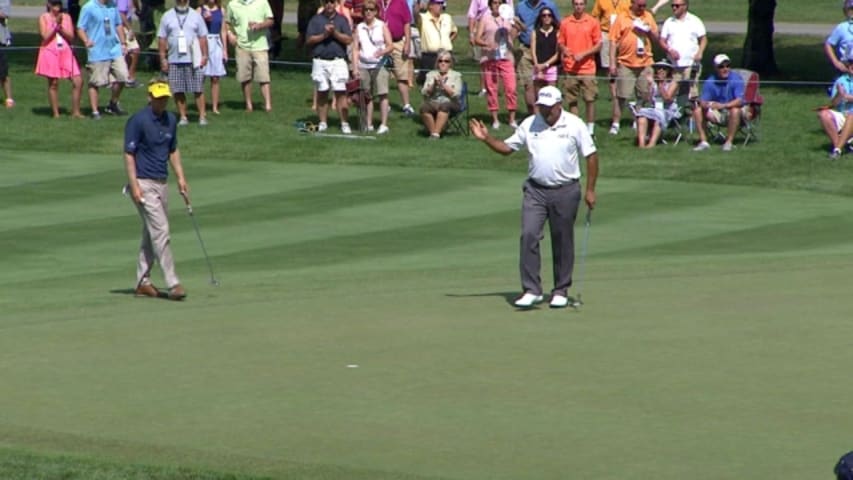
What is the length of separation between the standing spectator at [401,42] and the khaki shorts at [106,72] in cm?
464

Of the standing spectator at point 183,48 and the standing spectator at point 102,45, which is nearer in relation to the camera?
the standing spectator at point 183,48

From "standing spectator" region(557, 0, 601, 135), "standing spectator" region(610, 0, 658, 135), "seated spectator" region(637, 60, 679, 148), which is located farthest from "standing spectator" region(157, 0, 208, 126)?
"seated spectator" region(637, 60, 679, 148)

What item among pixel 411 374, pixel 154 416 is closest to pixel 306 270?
pixel 411 374

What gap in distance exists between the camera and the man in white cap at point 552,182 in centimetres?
1476

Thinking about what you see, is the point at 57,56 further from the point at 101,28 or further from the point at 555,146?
the point at 555,146

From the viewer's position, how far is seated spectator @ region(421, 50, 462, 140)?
89.4ft

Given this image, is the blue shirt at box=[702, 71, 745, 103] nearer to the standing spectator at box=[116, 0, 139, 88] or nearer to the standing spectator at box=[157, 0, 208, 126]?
the standing spectator at box=[157, 0, 208, 126]

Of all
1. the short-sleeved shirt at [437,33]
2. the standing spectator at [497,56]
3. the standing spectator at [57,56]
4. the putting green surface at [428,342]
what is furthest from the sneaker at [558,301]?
the standing spectator at [57,56]

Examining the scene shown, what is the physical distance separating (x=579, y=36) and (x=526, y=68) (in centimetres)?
139

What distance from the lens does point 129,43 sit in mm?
30906

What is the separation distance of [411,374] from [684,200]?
1129cm

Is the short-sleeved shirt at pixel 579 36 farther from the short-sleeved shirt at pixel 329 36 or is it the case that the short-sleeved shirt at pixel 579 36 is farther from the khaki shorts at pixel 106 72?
the khaki shorts at pixel 106 72

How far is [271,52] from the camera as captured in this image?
36812mm

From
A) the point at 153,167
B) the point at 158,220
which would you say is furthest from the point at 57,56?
the point at 158,220
